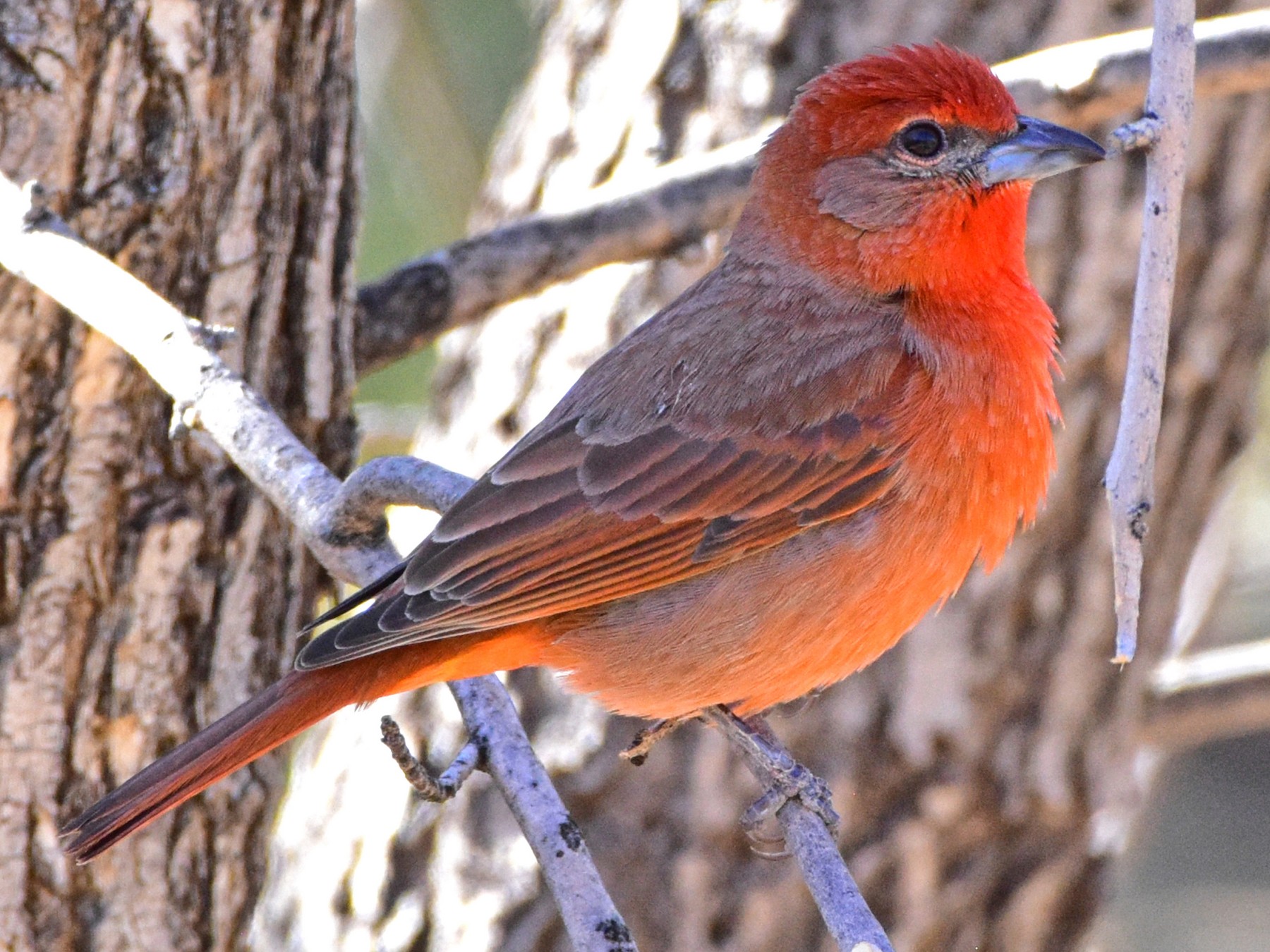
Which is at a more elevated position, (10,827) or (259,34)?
(259,34)

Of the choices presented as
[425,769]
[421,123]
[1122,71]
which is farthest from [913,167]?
[421,123]

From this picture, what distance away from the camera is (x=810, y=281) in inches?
142

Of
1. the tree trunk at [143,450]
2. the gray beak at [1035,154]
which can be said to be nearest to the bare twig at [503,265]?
the tree trunk at [143,450]

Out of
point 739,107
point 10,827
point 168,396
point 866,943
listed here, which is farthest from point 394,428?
point 866,943

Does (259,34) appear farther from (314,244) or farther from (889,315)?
(889,315)

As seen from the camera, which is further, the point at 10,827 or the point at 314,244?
the point at 314,244

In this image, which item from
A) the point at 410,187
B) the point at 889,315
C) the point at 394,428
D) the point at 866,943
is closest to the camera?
the point at 866,943

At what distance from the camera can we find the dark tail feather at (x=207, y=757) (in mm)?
2838

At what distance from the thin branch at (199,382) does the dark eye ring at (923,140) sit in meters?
1.27

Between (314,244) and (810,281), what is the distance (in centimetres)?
110

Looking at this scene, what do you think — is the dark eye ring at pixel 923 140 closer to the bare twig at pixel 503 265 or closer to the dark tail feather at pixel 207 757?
the bare twig at pixel 503 265

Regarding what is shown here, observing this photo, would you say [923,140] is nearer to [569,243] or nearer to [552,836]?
[569,243]

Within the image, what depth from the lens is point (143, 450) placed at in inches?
130

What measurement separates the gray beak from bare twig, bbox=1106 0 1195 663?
2.57 ft
